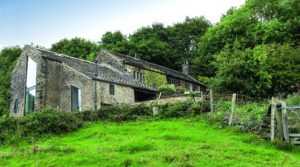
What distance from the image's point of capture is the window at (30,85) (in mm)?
44156

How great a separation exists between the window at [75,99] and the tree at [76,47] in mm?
28729

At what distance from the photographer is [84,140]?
27.7 metres

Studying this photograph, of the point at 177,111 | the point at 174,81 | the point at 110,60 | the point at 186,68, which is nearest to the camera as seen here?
the point at 177,111

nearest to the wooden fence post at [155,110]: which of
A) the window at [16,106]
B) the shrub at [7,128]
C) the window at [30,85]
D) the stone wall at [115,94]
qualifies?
the stone wall at [115,94]

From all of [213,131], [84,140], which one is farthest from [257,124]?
[84,140]

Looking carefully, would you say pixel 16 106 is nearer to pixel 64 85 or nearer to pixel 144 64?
pixel 64 85

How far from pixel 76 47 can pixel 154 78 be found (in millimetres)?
22443

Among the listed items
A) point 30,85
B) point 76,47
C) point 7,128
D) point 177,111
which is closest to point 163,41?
point 76,47

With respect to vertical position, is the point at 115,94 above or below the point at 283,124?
above

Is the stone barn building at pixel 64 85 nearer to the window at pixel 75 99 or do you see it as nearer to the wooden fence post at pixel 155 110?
the window at pixel 75 99

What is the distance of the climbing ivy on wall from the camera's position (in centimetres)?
5475

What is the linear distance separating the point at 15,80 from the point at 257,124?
98.0 feet

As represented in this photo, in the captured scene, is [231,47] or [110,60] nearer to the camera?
[110,60]

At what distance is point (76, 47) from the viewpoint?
7369 cm
